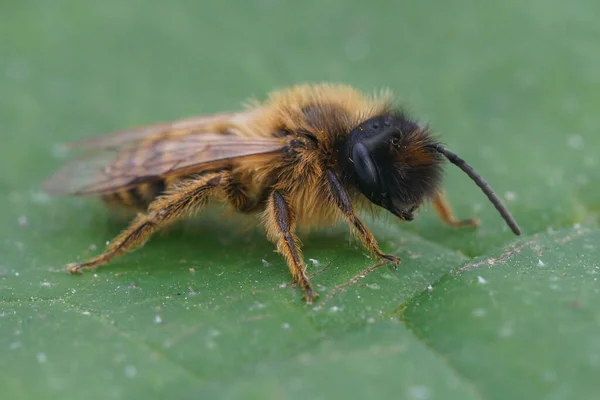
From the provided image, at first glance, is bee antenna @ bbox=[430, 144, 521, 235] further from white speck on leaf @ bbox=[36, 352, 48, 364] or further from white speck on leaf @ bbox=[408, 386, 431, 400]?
white speck on leaf @ bbox=[36, 352, 48, 364]

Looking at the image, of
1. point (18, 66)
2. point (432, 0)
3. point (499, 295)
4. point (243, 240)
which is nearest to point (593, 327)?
point (499, 295)

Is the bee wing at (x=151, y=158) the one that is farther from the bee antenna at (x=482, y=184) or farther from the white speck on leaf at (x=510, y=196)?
the white speck on leaf at (x=510, y=196)

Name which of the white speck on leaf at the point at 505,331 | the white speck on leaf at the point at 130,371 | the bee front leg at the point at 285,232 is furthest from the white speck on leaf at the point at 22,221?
the white speck on leaf at the point at 505,331

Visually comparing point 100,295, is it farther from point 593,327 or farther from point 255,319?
point 593,327

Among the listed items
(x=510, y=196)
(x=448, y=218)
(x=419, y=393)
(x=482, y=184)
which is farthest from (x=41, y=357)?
(x=510, y=196)

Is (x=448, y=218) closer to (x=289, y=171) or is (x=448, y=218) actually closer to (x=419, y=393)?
(x=289, y=171)

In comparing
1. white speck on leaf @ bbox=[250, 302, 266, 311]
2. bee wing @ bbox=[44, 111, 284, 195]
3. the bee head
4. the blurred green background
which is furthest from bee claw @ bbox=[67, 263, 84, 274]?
the bee head
